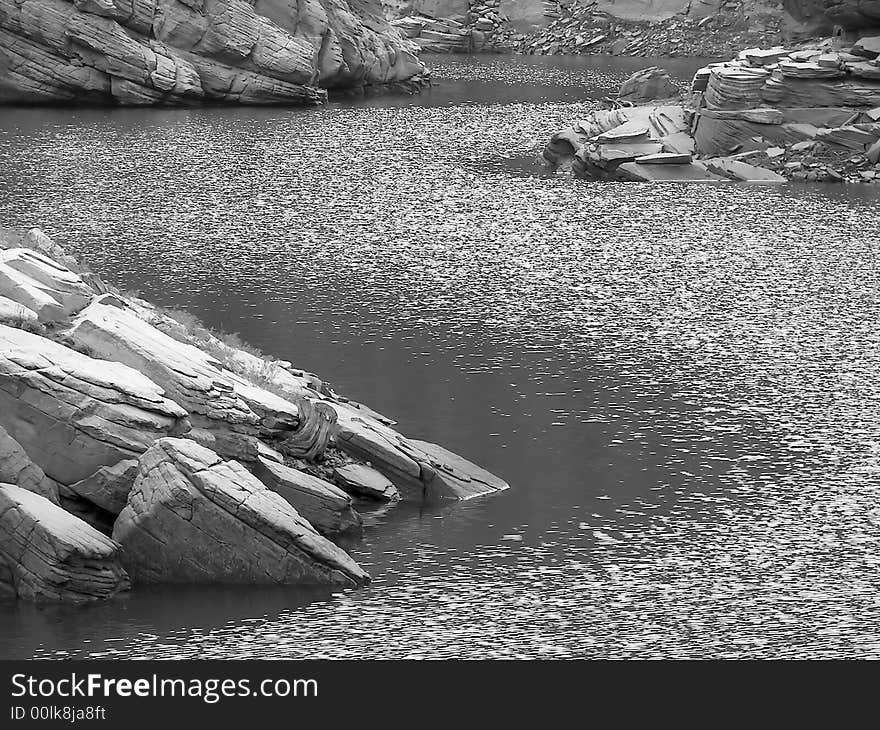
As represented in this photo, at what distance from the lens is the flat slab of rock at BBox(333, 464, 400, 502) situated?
2617 cm

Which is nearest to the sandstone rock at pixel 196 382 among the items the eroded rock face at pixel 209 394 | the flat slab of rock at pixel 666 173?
the eroded rock face at pixel 209 394

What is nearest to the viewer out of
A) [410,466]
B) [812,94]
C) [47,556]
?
[47,556]

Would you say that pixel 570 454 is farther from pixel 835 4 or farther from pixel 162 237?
pixel 835 4

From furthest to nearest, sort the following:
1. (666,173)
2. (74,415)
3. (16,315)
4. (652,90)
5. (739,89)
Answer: (652,90) < (739,89) < (666,173) < (16,315) < (74,415)

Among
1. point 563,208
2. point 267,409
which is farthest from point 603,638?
point 563,208

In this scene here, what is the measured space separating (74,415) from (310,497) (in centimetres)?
430

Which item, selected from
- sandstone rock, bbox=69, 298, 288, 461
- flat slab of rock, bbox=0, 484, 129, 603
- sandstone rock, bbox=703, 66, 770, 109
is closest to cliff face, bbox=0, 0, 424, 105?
sandstone rock, bbox=703, 66, 770, 109

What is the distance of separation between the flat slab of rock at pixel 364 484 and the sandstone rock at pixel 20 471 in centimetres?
566

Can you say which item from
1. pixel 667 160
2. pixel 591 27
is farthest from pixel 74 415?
pixel 591 27

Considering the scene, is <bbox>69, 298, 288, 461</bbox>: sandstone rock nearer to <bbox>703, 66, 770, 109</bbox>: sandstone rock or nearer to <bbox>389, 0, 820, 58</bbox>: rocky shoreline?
<bbox>703, 66, 770, 109</bbox>: sandstone rock

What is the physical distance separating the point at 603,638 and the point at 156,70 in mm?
73732

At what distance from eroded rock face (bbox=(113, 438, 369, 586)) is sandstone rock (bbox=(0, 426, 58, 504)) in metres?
1.42

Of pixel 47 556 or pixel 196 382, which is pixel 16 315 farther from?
pixel 47 556

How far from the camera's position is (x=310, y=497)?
80.3 ft
